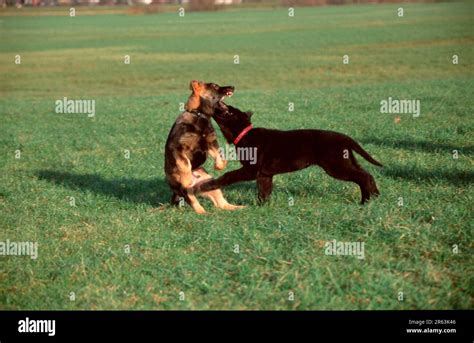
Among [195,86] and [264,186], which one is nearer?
[264,186]

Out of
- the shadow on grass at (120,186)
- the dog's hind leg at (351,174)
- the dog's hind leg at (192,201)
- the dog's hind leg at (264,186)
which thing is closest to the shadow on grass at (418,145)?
the dog's hind leg at (351,174)

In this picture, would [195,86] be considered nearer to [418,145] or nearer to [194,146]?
[194,146]

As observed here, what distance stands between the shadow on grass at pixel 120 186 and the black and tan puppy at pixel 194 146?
0.80 metres

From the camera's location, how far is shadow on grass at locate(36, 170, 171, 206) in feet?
27.3

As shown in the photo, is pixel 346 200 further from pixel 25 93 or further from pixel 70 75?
pixel 70 75

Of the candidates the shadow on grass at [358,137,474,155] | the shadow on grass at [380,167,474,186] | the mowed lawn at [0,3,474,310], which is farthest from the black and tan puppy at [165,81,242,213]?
the shadow on grass at [358,137,474,155]

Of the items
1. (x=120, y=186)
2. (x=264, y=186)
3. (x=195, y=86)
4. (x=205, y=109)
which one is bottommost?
(x=120, y=186)

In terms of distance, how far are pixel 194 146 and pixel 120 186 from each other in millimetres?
Answer: 1993

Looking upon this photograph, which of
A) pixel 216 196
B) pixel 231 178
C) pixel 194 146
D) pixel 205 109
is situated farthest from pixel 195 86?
pixel 216 196

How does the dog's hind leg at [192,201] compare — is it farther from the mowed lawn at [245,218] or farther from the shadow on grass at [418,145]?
the shadow on grass at [418,145]

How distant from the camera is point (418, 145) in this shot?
10711 millimetres

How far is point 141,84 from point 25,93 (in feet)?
17.3

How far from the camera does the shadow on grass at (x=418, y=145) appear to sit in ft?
33.4

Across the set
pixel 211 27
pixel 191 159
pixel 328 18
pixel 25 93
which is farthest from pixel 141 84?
pixel 328 18
